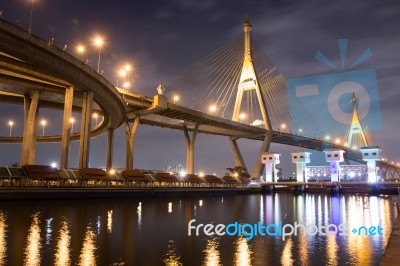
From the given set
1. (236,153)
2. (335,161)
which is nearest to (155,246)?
(335,161)

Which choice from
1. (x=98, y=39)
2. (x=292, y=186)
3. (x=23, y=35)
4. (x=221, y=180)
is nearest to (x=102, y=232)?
(x=23, y=35)

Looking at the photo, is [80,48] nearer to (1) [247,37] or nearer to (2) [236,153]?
(1) [247,37]

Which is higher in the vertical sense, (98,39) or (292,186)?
(98,39)

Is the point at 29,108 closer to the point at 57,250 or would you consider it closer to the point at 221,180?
the point at 221,180

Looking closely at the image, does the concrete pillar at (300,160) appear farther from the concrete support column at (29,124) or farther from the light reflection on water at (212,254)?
the light reflection on water at (212,254)

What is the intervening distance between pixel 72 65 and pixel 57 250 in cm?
2856

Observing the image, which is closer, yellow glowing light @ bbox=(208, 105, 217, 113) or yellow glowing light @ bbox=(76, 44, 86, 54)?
yellow glowing light @ bbox=(76, 44, 86, 54)

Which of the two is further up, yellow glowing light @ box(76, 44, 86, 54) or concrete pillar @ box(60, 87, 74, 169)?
yellow glowing light @ box(76, 44, 86, 54)

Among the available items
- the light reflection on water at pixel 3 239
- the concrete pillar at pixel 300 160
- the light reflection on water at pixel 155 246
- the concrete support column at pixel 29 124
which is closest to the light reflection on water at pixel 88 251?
the light reflection on water at pixel 155 246

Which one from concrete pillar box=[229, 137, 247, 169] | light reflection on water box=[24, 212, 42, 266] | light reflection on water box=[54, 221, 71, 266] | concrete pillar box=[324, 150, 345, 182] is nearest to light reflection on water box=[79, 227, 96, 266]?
light reflection on water box=[54, 221, 71, 266]

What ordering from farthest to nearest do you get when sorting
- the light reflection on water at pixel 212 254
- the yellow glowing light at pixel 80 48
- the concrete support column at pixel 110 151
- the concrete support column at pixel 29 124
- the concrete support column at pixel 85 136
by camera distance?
the concrete support column at pixel 110 151
the concrete support column at pixel 29 124
the concrete support column at pixel 85 136
the yellow glowing light at pixel 80 48
the light reflection on water at pixel 212 254

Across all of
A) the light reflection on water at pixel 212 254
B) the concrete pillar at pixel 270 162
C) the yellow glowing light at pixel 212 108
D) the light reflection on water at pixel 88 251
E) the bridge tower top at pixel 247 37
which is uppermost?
the bridge tower top at pixel 247 37

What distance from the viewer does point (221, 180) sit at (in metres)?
66.2

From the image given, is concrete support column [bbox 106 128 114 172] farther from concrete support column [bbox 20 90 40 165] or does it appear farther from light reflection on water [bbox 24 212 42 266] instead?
light reflection on water [bbox 24 212 42 266]
